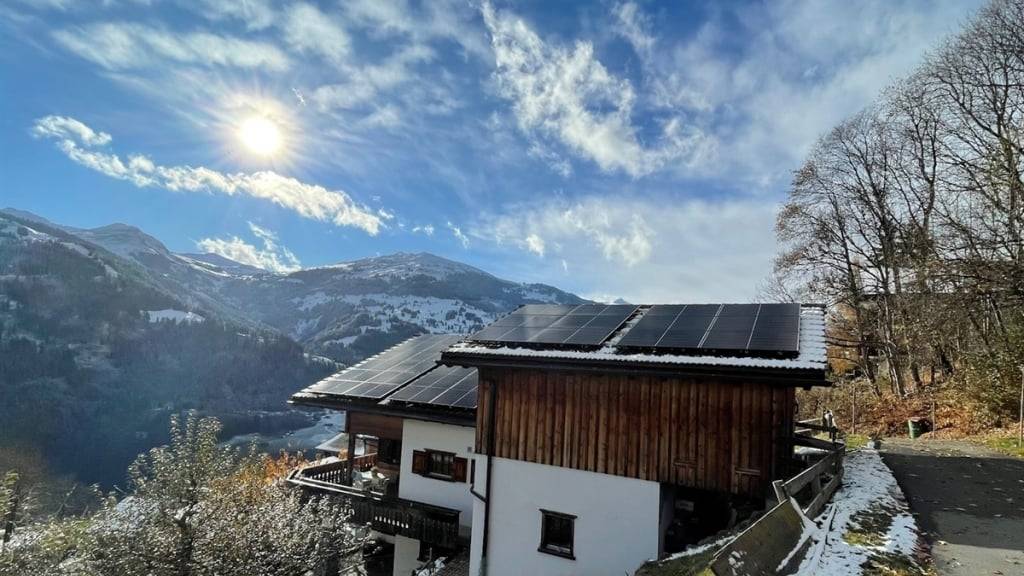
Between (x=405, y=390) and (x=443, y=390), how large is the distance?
1377 millimetres

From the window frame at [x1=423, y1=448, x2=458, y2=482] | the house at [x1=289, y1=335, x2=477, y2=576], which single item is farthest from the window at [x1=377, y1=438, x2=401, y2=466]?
the window frame at [x1=423, y1=448, x2=458, y2=482]

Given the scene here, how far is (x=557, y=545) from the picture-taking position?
10805mm

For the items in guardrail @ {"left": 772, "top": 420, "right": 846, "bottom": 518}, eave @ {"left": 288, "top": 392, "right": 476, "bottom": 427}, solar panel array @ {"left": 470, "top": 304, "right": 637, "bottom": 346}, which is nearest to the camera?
guardrail @ {"left": 772, "top": 420, "right": 846, "bottom": 518}

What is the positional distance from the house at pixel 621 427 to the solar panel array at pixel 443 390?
67cm

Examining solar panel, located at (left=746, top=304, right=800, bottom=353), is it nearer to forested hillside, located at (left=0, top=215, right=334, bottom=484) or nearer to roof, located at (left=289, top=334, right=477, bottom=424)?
roof, located at (left=289, top=334, right=477, bottom=424)

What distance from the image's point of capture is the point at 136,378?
6368 inches

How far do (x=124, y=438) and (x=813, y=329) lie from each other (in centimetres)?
15731

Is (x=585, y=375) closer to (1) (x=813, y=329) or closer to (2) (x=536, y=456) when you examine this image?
(2) (x=536, y=456)

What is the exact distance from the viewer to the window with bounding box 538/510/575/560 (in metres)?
10.6

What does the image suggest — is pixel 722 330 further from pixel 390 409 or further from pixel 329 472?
pixel 329 472

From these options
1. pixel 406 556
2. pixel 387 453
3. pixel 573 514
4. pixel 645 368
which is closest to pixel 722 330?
pixel 645 368

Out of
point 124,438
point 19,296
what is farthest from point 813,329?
point 19,296

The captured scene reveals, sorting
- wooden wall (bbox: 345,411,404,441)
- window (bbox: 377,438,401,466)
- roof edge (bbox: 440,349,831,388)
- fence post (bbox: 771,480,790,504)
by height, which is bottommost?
window (bbox: 377,438,401,466)

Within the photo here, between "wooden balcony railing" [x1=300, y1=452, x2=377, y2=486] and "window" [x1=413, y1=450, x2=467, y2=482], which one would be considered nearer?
"window" [x1=413, y1=450, x2=467, y2=482]
